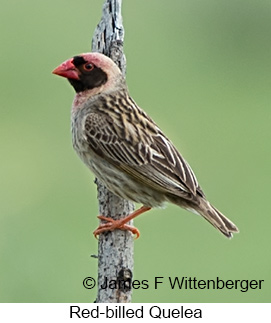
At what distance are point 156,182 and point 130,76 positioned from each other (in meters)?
7.81

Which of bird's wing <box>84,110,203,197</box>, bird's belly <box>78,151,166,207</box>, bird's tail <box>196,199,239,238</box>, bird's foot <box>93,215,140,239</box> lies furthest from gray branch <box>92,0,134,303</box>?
bird's tail <box>196,199,239,238</box>

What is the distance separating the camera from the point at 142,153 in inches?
289

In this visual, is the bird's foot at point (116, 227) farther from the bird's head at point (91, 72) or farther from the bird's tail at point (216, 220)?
the bird's head at point (91, 72)

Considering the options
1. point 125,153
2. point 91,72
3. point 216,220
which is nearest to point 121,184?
point 125,153

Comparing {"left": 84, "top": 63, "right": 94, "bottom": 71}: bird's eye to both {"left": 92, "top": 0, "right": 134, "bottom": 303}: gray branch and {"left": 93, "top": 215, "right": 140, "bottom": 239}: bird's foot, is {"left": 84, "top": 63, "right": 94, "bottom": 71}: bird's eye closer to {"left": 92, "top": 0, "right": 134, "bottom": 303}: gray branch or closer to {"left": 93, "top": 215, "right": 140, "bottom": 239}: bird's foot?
{"left": 92, "top": 0, "right": 134, "bottom": 303}: gray branch

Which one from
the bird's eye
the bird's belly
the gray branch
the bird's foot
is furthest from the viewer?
the bird's eye

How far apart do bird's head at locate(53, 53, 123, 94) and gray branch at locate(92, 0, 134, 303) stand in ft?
0.59

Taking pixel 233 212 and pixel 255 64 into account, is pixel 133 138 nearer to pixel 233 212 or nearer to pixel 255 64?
pixel 233 212

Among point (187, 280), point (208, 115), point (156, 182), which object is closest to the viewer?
point (156, 182)

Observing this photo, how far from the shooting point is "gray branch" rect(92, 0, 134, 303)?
686 cm

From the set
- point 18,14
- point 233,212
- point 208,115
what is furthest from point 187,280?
point 18,14

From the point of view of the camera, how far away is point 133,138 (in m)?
7.37

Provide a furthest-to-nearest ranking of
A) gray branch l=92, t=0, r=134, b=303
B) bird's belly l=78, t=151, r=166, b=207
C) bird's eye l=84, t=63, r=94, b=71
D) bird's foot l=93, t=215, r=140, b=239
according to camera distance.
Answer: bird's eye l=84, t=63, r=94, b=71, bird's belly l=78, t=151, r=166, b=207, bird's foot l=93, t=215, r=140, b=239, gray branch l=92, t=0, r=134, b=303

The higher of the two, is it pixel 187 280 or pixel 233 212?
pixel 233 212
